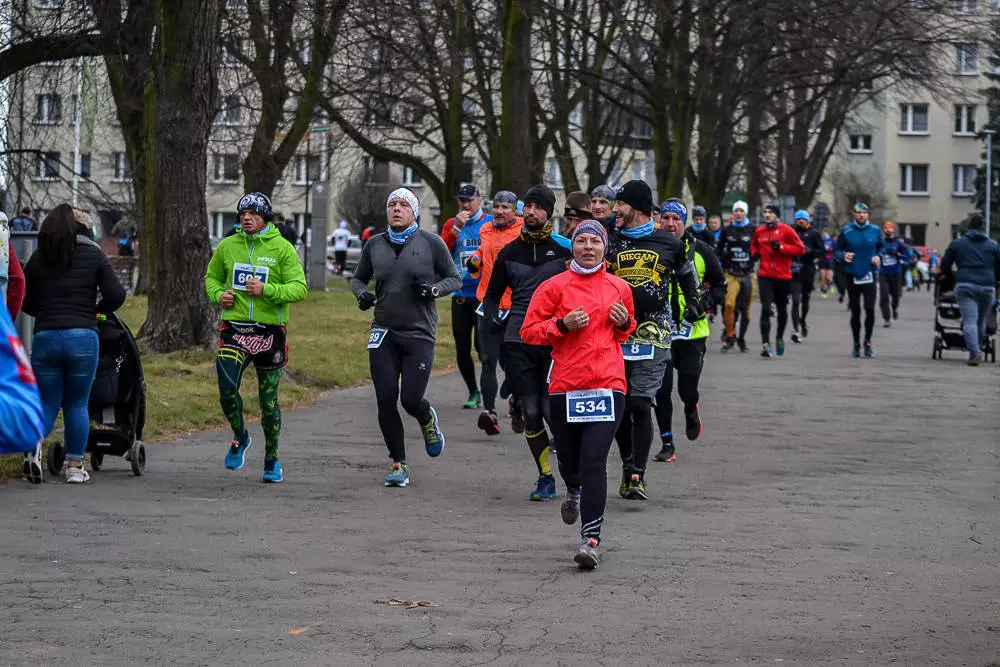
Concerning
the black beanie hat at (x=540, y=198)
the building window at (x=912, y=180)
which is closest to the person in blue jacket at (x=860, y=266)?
the black beanie hat at (x=540, y=198)

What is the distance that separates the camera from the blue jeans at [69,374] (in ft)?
34.5

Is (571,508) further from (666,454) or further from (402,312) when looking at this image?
(666,454)

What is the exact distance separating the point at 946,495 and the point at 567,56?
2671 cm

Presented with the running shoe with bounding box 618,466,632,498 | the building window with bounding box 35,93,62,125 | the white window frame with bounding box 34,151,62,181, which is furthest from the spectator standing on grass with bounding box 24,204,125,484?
the building window with bounding box 35,93,62,125

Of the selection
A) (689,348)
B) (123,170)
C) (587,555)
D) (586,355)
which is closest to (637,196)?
(586,355)

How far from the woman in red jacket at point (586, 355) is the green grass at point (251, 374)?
3978 mm

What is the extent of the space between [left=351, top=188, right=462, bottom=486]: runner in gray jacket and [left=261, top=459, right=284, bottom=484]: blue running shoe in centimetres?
70

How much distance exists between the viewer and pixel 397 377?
35.9ft

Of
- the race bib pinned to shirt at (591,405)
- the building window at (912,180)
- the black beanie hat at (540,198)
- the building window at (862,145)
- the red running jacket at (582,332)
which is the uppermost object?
the building window at (862,145)

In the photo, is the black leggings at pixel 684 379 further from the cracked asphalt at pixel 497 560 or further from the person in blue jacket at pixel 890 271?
the person in blue jacket at pixel 890 271

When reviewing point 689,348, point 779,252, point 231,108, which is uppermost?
point 231,108

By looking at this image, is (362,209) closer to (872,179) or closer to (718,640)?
(872,179)

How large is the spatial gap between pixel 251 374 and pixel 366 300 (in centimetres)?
727

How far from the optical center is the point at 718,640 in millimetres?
6500
